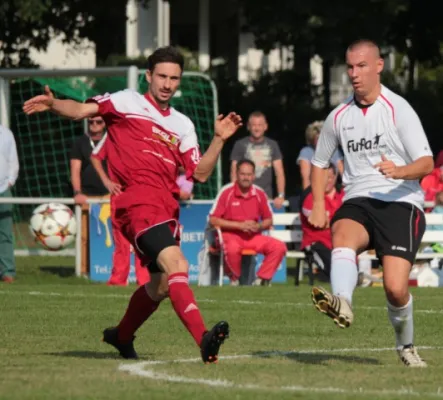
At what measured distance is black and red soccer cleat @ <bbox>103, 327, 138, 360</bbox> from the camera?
959cm

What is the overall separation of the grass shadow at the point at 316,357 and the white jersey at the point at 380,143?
1006 millimetres

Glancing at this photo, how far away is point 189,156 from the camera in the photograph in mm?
9336

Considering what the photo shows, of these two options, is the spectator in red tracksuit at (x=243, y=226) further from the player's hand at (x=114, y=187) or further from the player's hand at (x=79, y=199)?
the player's hand at (x=79, y=199)

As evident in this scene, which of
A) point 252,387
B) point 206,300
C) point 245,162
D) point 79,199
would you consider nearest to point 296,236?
point 245,162

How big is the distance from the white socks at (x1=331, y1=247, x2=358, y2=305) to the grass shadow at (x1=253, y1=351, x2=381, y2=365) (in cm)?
56

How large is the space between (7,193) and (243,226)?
2926mm

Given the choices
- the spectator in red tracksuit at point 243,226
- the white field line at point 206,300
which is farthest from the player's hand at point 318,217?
the spectator in red tracksuit at point 243,226

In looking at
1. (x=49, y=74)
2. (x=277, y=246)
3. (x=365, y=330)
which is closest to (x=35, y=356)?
(x=365, y=330)

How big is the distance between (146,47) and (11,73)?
2851 centimetres

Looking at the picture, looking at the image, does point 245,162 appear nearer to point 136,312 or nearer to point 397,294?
A: point 136,312

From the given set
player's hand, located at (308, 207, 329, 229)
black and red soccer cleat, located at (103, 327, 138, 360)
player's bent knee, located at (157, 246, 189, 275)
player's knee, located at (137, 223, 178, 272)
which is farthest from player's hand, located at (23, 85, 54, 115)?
player's hand, located at (308, 207, 329, 229)

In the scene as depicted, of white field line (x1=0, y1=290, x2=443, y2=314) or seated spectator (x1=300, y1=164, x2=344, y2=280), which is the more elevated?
seated spectator (x1=300, y1=164, x2=344, y2=280)

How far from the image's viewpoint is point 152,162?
30.4 ft

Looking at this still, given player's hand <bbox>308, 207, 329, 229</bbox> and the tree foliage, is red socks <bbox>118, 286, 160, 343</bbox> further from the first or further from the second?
the tree foliage
